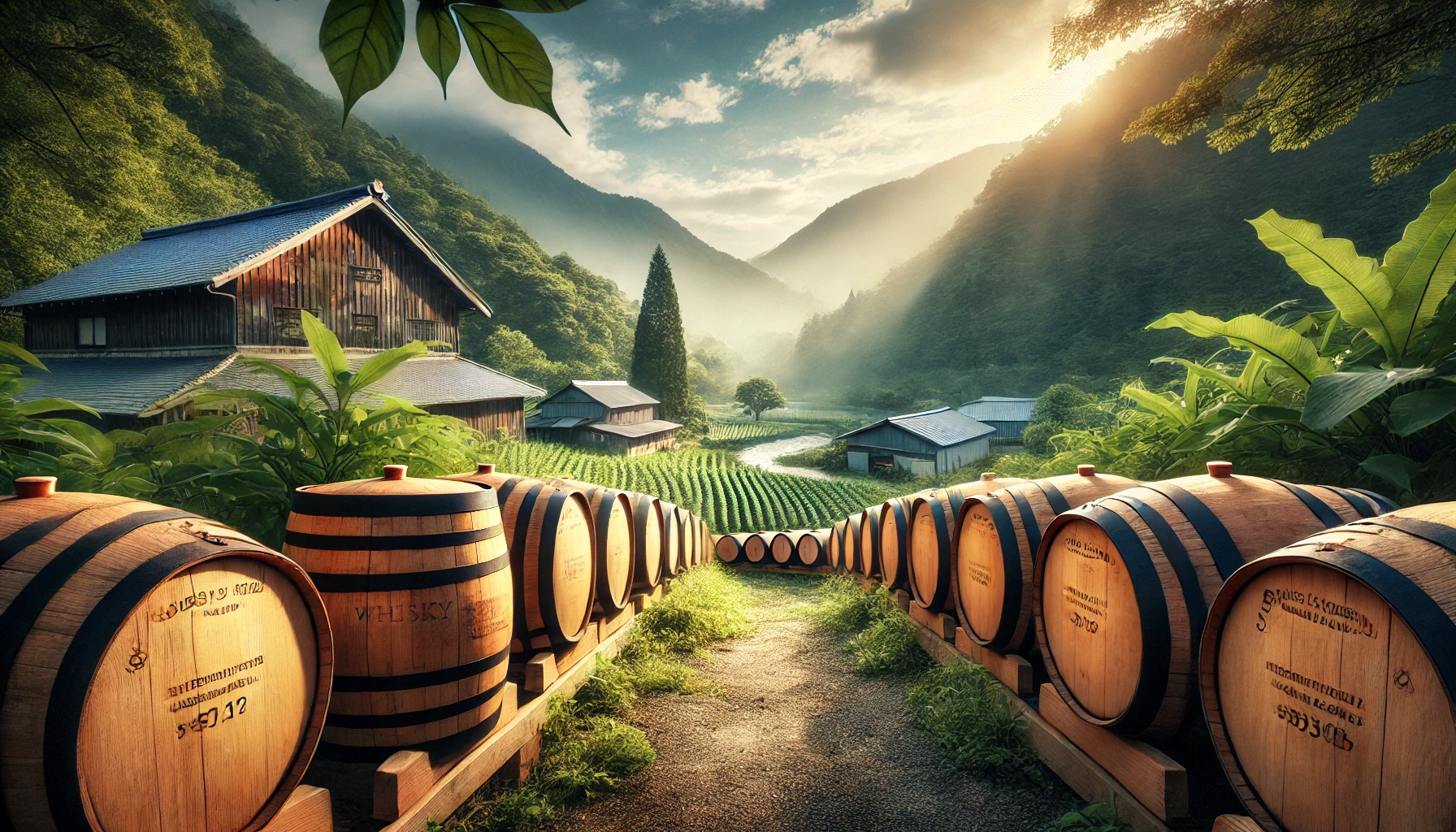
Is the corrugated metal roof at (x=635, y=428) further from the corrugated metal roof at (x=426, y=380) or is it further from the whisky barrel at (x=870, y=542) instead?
the whisky barrel at (x=870, y=542)

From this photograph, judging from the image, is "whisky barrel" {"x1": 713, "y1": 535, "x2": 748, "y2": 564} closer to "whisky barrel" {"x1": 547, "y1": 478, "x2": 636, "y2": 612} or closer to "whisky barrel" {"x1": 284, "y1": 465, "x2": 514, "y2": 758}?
"whisky barrel" {"x1": 547, "y1": 478, "x2": 636, "y2": 612}

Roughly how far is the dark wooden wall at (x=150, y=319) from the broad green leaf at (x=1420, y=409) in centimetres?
1666

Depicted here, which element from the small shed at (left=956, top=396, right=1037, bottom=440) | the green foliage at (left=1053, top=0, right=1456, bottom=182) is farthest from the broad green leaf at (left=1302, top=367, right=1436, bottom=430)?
the small shed at (left=956, top=396, right=1037, bottom=440)

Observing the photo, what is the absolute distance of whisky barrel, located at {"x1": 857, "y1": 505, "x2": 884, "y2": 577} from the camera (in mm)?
6156

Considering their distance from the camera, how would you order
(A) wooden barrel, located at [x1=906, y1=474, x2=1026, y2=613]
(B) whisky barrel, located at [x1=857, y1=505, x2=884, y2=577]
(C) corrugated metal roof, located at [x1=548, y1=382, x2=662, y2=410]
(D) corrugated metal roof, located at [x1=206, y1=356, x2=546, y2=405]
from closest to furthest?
(A) wooden barrel, located at [x1=906, y1=474, x2=1026, y2=613]
(B) whisky barrel, located at [x1=857, y1=505, x2=884, y2=577]
(D) corrugated metal roof, located at [x1=206, y1=356, x2=546, y2=405]
(C) corrugated metal roof, located at [x1=548, y1=382, x2=662, y2=410]

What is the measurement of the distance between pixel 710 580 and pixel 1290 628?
214 inches

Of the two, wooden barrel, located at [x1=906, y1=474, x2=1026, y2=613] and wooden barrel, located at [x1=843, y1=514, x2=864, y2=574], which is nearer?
wooden barrel, located at [x1=906, y1=474, x2=1026, y2=613]

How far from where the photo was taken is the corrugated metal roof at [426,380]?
11.8 metres

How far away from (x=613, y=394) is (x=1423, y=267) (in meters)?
30.5

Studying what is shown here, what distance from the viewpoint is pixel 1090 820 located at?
7.75 feet

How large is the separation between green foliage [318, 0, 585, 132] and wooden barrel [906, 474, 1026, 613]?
12.1ft

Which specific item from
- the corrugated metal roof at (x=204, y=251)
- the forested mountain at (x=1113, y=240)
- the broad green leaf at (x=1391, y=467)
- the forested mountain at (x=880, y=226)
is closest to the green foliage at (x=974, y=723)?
the broad green leaf at (x=1391, y=467)

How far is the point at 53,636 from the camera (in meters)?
1.36

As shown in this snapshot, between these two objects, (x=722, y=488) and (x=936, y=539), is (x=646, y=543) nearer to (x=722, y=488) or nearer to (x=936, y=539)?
(x=936, y=539)
